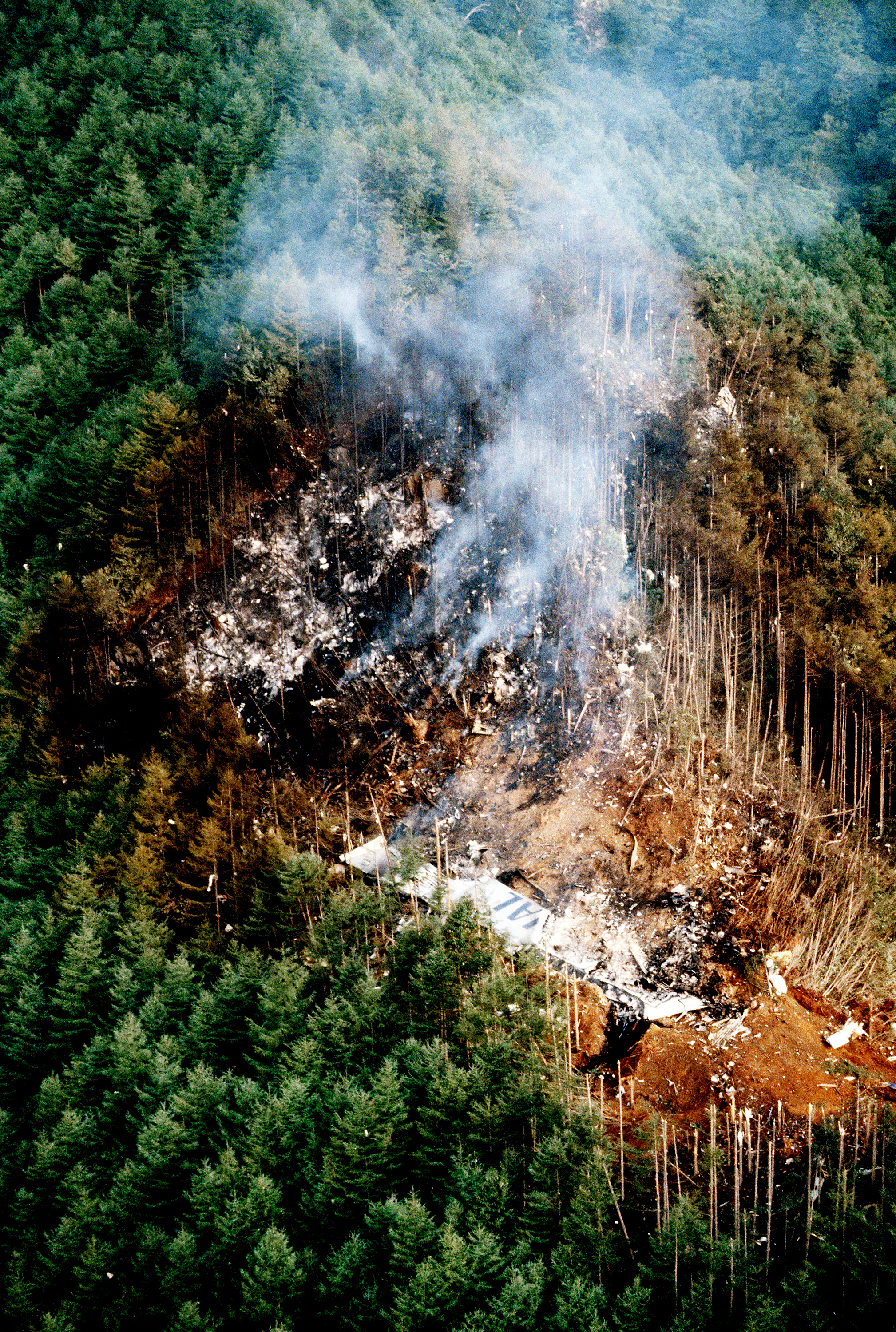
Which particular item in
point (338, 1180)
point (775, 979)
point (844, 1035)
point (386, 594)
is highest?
point (386, 594)

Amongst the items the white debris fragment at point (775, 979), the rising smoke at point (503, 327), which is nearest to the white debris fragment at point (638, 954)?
the white debris fragment at point (775, 979)

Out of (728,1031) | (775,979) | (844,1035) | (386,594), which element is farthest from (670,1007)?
(386,594)

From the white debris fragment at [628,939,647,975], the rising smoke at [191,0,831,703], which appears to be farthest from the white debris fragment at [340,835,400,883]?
the white debris fragment at [628,939,647,975]

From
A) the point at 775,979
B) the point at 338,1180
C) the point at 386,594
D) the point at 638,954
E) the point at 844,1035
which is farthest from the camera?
the point at 386,594

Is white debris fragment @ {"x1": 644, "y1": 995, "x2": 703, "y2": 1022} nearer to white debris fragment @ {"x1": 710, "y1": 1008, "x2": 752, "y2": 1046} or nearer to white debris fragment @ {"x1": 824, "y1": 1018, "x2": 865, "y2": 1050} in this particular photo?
white debris fragment @ {"x1": 710, "y1": 1008, "x2": 752, "y2": 1046}

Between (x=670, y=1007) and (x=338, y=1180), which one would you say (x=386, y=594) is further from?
(x=338, y=1180)

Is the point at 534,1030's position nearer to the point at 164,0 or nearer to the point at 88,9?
the point at 164,0

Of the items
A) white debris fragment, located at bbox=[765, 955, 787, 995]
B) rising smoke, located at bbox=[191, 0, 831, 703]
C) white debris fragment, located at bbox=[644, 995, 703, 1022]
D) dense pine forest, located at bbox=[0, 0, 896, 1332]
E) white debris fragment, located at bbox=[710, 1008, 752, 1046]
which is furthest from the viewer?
rising smoke, located at bbox=[191, 0, 831, 703]

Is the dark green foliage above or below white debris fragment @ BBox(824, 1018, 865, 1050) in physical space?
below
